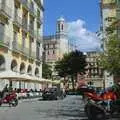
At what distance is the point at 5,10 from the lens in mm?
44219

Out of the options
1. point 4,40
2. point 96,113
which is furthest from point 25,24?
point 96,113

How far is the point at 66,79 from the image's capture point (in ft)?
339

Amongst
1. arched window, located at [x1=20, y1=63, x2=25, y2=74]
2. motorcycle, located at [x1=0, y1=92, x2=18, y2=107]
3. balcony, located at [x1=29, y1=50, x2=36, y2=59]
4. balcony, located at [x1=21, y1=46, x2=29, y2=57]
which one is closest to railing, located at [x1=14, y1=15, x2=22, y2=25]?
balcony, located at [x1=21, y1=46, x2=29, y2=57]

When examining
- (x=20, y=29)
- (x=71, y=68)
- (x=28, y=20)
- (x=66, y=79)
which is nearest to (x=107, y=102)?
(x=20, y=29)

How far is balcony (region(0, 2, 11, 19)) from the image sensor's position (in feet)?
141

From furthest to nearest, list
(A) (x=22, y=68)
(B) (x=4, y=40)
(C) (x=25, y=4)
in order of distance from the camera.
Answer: (A) (x=22, y=68) → (C) (x=25, y=4) → (B) (x=4, y=40)

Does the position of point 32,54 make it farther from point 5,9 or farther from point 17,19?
point 5,9

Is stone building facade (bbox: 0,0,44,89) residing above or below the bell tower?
below

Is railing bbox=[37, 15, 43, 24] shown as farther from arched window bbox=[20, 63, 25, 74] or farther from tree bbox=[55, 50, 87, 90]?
tree bbox=[55, 50, 87, 90]

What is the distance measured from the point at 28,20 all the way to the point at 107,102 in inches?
1465

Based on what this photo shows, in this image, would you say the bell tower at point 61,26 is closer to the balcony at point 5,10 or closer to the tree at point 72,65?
the tree at point 72,65

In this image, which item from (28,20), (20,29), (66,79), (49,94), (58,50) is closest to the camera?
(49,94)

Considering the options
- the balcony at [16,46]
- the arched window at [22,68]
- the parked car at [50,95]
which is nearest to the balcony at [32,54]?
the arched window at [22,68]

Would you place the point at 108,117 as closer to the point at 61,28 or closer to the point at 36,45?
the point at 36,45
